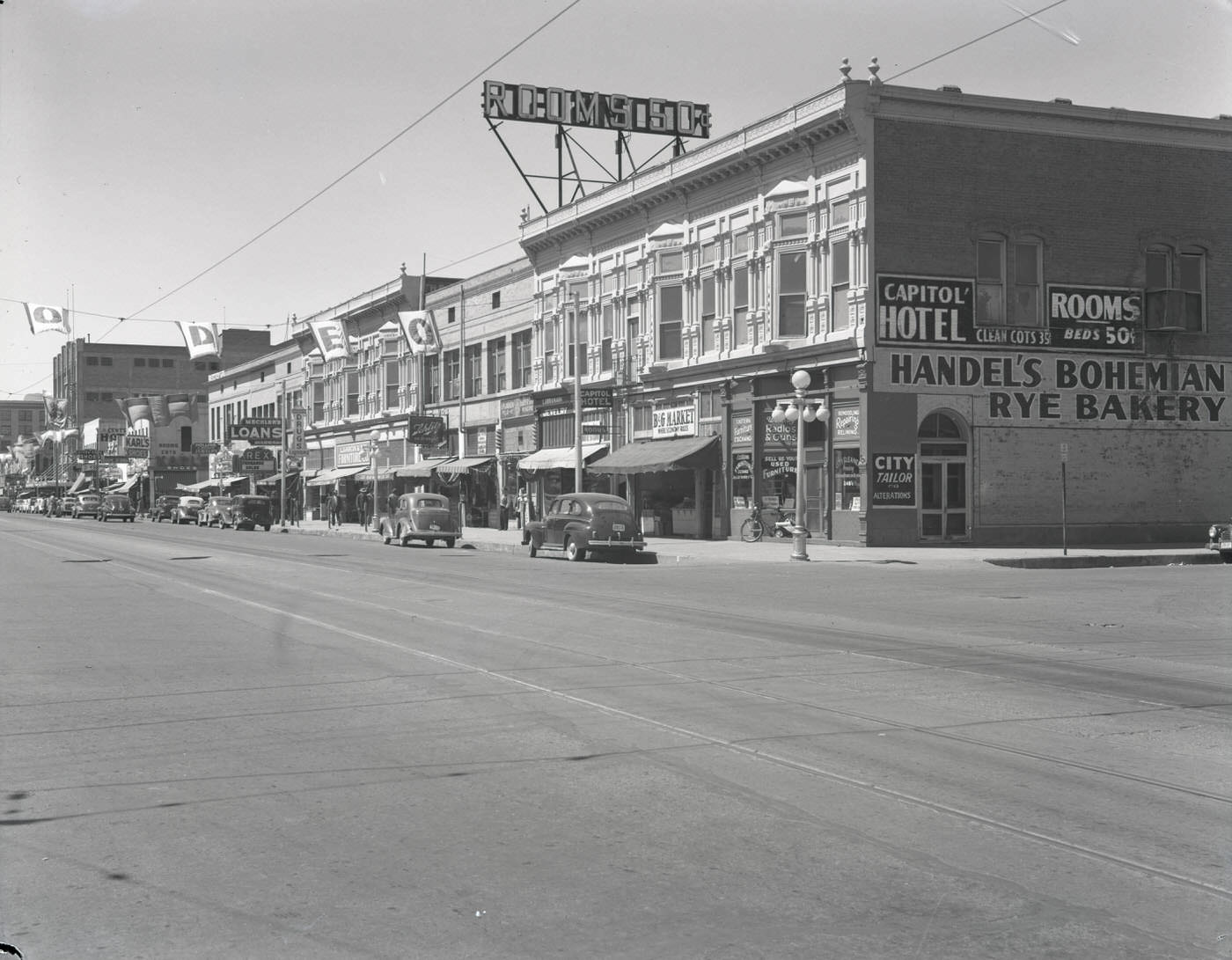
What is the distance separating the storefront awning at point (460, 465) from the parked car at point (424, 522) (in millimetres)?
12960

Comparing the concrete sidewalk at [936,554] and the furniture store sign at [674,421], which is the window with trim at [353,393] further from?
the concrete sidewalk at [936,554]

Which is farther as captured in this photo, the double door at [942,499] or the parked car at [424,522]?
the parked car at [424,522]

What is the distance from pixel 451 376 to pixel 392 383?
7.74m

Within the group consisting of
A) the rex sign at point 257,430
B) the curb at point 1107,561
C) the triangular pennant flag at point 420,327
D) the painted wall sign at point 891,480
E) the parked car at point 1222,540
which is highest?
the triangular pennant flag at point 420,327

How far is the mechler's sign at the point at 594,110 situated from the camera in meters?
47.7

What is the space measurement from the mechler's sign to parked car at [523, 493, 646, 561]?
64.5 feet

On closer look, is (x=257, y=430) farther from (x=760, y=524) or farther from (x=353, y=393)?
(x=760, y=524)

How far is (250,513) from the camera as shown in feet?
200

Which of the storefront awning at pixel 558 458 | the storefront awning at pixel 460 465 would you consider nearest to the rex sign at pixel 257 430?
the storefront awning at pixel 460 465

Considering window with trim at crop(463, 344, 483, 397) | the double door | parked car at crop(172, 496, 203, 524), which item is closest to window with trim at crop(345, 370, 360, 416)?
parked car at crop(172, 496, 203, 524)

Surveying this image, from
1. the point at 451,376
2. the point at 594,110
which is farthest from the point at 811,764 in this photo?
the point at 451,376

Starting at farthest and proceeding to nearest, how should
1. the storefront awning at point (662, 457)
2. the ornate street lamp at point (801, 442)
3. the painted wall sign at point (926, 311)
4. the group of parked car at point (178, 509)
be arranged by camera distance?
the group of parked car at point (178, 509) < the storefront awning at point (662, 457) < the painted wall sign at point (926, 311) < the ornate street lamp at point (801, 442)

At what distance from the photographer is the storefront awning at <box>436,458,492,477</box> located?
57.0 m


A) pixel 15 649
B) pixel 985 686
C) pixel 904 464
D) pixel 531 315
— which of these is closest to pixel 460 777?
pixel 985 686
